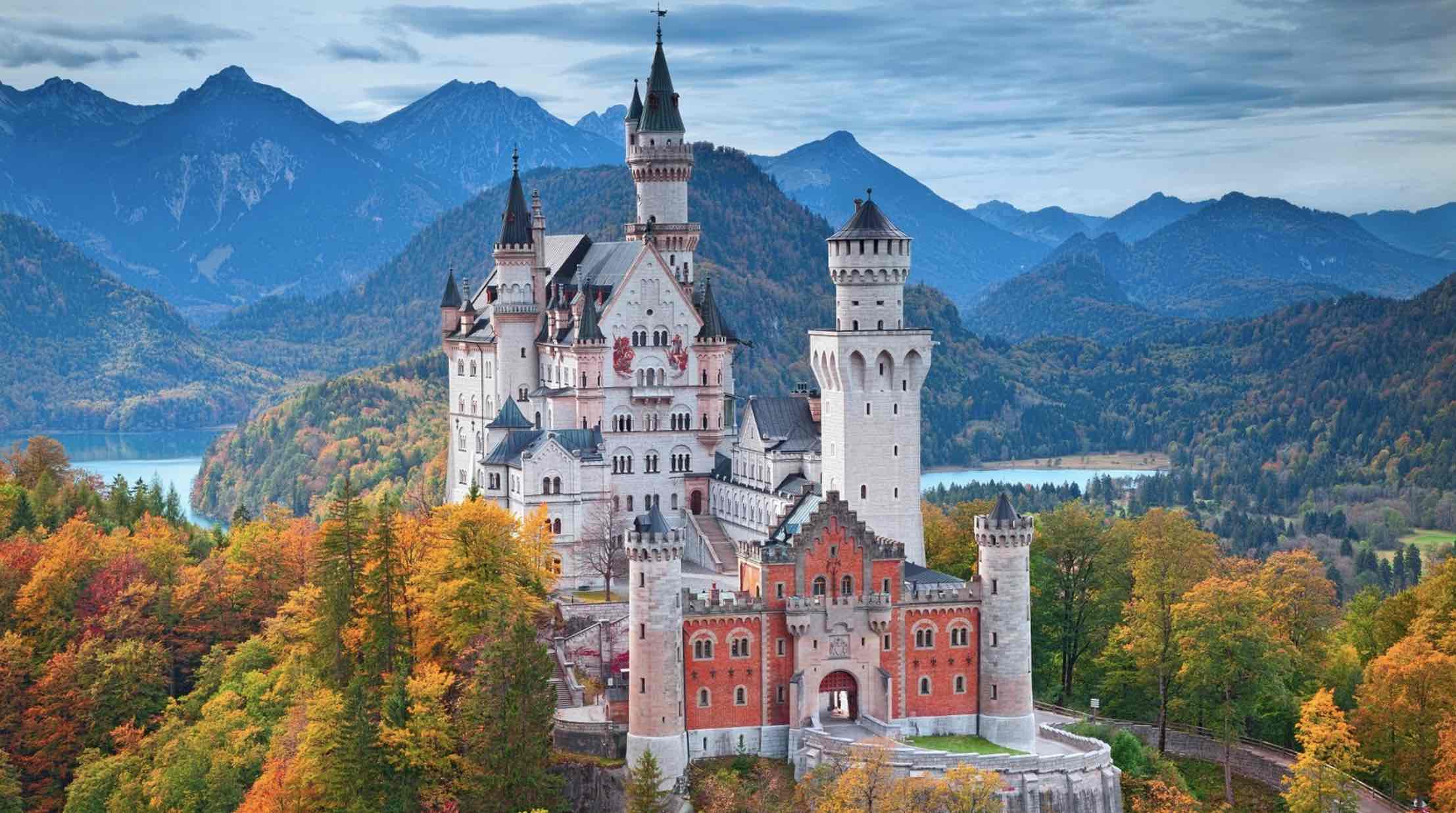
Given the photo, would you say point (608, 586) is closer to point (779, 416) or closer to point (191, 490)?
point (779, 416)

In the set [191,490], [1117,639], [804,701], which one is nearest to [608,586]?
[804,701]

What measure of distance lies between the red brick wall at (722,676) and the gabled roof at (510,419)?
2636 cm

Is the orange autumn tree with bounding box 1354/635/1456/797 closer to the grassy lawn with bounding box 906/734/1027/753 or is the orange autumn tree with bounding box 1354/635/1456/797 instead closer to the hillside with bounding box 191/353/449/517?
the grassy lawn with bounding box 906/734/1027/753

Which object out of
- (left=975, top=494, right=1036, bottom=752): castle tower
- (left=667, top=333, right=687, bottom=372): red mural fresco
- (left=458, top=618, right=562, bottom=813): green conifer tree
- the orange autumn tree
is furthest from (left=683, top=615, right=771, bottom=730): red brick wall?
(left=667, top=333, right=687, bottom=372): red mural fresco

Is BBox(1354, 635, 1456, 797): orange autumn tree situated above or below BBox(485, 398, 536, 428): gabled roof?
below

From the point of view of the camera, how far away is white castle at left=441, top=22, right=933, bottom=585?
79.1m

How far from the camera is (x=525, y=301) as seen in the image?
3851 inches

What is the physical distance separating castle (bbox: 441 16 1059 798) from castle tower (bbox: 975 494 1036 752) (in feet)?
0.25

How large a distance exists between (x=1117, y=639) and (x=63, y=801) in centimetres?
4586

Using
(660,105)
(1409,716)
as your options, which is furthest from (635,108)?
(1409,716)

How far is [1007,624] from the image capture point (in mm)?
68750

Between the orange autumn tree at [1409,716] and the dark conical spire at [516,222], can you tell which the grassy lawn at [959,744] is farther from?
the dark conical spire at [516,222]

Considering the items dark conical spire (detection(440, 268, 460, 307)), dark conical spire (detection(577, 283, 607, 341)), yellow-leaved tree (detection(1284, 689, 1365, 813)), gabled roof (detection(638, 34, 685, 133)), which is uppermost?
gabled roof (detection(638, 34, 685, 133))

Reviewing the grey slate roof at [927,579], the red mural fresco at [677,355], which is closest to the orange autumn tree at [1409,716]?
the grey slate roof at [927,579]
